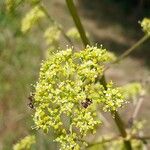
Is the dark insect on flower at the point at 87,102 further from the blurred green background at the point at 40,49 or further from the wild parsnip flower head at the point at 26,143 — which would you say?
the wild parsnip flower head at the point at 26,143

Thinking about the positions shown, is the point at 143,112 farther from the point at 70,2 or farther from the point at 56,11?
the point at 70,2

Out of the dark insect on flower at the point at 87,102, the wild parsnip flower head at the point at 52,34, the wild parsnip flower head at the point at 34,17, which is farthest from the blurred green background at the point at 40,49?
the dark insect on flower at the point at 87,102

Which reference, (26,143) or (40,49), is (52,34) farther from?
(40,49)

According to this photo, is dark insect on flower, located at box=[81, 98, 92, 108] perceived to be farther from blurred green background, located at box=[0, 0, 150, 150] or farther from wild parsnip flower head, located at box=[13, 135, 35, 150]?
wild parsnip flower head, located at box=[13, 135, 35, 150]

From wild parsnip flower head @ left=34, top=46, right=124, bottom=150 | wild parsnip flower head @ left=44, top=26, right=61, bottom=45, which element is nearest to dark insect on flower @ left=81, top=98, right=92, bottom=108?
wild parsnip flower head @ left=34, top=46, right=124, bottom=150

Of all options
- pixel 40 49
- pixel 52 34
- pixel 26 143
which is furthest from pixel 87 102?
pixel 40 49
